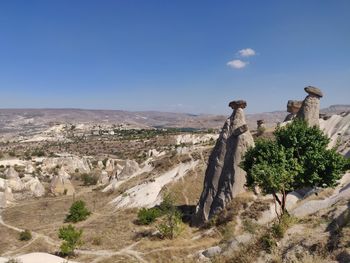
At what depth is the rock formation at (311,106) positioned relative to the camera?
33969 mm

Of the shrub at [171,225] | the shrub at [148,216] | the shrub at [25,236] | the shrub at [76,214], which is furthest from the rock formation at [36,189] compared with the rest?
the shrub at [171,225]

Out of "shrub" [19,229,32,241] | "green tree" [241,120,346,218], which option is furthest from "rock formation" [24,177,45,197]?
"green tree" [241,120,346,218]

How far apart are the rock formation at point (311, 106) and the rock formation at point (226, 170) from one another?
22.4ft

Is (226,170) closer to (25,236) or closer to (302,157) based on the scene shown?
(302,157)

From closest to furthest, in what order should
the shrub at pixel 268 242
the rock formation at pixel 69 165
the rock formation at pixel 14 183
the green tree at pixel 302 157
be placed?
the shrub at pixel 268 242
the green tree at pixel 302 157
the rock formation at pixel 14 183
the rock formation at pixel 69 165

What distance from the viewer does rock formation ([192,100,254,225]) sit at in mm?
27806

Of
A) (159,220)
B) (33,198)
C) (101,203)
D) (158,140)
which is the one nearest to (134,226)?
(159,220)

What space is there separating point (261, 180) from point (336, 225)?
3.83 m

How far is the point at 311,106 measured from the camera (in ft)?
112

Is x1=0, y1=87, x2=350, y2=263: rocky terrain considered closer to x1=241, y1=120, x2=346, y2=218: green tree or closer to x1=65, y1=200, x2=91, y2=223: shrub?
x1=65, y1=200, x2=91, y2=223: shrub

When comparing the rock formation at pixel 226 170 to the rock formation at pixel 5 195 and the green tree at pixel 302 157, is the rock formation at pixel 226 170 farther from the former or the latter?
the rock formation at pixel 5 195

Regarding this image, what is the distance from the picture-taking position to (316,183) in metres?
20.3

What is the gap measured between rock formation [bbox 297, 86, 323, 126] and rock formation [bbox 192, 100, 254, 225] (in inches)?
269

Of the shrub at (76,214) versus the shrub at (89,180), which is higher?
the shrub at (76,214)
